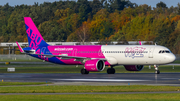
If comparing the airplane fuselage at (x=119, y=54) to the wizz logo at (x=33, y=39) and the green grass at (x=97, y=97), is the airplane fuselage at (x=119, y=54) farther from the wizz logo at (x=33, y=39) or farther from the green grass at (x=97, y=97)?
the green grass at (x=97, y=97)

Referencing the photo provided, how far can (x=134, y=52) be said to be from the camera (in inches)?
1886

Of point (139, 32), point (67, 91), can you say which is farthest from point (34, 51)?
point (139, 32)

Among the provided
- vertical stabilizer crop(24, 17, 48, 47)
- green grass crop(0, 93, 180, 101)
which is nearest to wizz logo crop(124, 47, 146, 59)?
vertical stabilizer crop(24, 17, 48, 47)

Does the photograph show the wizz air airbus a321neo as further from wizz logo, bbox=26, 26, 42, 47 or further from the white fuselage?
wizz logo, bbox=26, 26, 42, 47

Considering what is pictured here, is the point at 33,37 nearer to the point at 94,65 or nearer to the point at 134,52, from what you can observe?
the point at 94,65

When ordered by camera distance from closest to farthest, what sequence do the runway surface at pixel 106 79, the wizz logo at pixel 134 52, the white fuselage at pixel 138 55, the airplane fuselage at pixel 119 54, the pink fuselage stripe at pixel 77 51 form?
the runway surface at pixel 106 79 < the white fuselage at pixel 138 55 < the airplane fuselage at pixel 119 54 < the wizz logo at pixel 134 52 < the pink fuselage stripe at pixel 77 51

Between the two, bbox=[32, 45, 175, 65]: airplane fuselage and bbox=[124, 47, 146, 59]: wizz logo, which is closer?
bbox=[32, 45, 175, 65]: airplane fuselage

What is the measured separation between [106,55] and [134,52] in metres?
4.10

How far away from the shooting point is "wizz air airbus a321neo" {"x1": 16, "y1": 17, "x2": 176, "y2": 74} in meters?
47.1

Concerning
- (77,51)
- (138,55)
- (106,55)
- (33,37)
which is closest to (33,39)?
(33,37)

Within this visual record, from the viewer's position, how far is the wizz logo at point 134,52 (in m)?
47.6

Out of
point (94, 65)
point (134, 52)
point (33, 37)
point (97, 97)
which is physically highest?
point (33, 37)

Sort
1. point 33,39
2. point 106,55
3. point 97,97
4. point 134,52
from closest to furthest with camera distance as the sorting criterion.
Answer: point 97,97, point 134,52, point 106,55, point 33,39

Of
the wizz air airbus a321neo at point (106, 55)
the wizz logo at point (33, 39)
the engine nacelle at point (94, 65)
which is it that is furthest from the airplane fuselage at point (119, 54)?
the wizz logo at point (33, 39)
